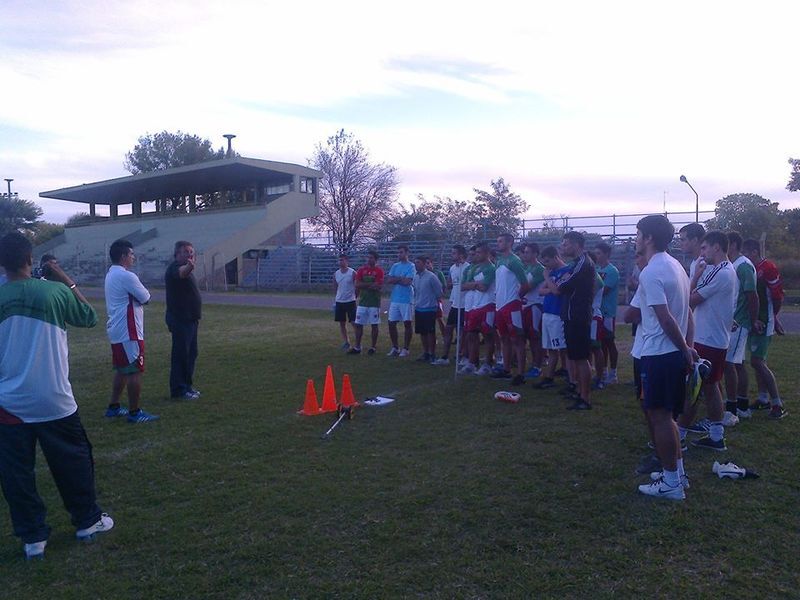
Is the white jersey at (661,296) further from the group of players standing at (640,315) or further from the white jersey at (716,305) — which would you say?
the white jersey at (716,305)

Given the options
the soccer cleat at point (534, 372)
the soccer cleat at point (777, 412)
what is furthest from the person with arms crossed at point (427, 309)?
the soccer cleat at point (777, 412)

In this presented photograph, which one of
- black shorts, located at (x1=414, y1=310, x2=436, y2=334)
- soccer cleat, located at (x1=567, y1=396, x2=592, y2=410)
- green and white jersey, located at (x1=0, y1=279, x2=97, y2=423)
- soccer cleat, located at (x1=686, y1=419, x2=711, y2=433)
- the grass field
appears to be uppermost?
green and white jersey, located at (x1=0, y1=279, x2=97, y2=423)

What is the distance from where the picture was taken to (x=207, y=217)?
47.9 m

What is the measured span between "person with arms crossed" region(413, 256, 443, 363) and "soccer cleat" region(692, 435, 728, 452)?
5.90m

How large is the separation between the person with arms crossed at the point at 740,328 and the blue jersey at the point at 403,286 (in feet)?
20.0

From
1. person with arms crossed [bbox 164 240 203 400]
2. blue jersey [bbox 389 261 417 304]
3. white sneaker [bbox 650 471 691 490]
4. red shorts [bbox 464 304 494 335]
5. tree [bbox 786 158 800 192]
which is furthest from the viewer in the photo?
tree [bbox 786 158 800 192]

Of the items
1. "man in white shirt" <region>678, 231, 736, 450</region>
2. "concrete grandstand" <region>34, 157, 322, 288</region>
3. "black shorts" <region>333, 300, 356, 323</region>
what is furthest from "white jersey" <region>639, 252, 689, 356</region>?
"concrete grandstand" <region>34, 157, 322, 288</region>

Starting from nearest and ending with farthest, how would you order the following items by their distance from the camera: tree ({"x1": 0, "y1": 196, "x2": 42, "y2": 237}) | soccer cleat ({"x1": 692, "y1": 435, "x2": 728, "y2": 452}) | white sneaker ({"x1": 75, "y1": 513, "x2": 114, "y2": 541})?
white sneaker ({"x1": 75, "y1": 513, "x2": 114, "y2": 541}) < soccer cleat ({"x1": 692, "y1": 435, "x2": 728, "y2": 452}) < tree ({"x1": 0, "y1": 196, "x2": 42, "y2": 237})

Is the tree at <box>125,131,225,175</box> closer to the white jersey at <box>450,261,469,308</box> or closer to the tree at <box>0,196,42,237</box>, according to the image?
the tree at <box>0,196,42,237</box>

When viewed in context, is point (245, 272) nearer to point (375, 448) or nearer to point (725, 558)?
point (375, 448)

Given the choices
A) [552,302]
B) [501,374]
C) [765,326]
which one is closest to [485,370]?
[501,374]

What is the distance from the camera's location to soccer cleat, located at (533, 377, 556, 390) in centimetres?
909

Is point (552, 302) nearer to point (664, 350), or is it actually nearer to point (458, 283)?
point (458, 283)

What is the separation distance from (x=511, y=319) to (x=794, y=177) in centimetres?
3796
